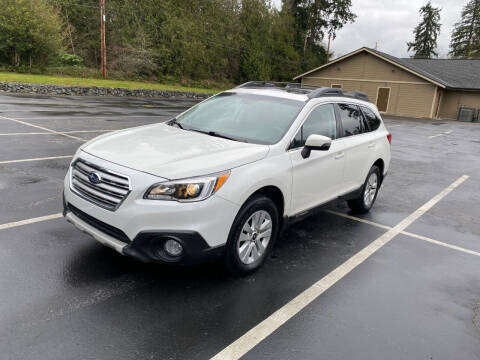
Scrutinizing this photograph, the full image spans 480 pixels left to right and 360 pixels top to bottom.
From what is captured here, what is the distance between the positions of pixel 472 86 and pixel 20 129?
1405 inches

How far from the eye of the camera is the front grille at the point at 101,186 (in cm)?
329

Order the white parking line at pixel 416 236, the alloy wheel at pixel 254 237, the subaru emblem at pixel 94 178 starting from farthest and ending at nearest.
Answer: the white parking line at pixel 416 236, the alloy wheel at pixel 254 237, the subaru emblem at pixel 94 178

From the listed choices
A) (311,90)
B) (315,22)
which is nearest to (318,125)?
(311,90)

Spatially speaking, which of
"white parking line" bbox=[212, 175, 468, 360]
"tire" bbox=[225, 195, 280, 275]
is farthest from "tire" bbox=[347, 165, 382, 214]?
"tire" bbox=[225, 195, 280, 275]

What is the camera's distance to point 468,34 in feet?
222

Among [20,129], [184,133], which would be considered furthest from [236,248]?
Result: [20,129]

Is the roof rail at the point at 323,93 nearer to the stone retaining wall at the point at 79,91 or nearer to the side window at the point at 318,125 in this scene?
the side window at the point at 318,125

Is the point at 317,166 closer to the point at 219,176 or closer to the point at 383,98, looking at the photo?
the point at 219,176

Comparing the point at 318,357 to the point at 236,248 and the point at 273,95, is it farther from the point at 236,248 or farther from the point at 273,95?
the point at 273,95

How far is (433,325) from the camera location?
3.38 meters

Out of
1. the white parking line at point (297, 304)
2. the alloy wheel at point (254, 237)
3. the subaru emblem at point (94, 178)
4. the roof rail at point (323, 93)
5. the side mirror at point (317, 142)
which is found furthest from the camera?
the roof rail at point (323, 93)

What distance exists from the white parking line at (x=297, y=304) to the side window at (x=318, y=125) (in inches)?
56.4

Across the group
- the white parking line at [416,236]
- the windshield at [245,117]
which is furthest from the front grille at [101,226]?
the white parking line at [416,236]

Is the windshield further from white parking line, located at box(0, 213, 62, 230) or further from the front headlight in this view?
white parking line, located at box(0, 213, 62, 230)
